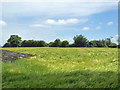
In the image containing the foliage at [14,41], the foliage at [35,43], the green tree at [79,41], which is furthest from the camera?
the foliage at [14,41]

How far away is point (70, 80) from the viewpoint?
5.07 meters

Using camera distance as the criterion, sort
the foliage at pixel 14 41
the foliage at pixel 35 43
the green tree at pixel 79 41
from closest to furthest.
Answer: the green tree at pixel 79 41 < the foliage at pixel 35 43 < the foliage at pixel 14 41

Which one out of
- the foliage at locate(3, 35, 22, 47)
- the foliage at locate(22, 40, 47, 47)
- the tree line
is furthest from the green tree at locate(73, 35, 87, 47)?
the foliage at locate(3, 35, 22, 47)

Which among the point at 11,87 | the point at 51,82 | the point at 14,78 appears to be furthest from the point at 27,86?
the point at 14,78

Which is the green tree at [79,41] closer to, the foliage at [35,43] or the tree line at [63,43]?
the tree line at [63,43]

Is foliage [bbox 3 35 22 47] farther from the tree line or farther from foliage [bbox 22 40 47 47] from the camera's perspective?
foliage [bbox 22 40 47 47]

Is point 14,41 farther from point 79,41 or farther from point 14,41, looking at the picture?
point 79,41

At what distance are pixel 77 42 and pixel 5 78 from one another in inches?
1095

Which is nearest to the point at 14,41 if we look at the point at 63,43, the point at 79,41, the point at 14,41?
the point at 14,41

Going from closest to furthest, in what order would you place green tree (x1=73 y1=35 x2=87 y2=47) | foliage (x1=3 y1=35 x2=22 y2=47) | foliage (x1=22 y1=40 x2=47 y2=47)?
green tree (x1=73 y1=35 x2=87 y2=47) < foliage (x1=22 y1=40 x2=47 y2=47) < foliage (x1=3 y1=35 x2=22 y2=47)

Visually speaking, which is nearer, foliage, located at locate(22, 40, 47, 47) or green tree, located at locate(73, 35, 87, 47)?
green tree, located at locate(73, 35, 87, 47)

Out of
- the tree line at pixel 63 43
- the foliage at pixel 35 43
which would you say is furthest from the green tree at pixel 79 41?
the foliage at pixel 35 43

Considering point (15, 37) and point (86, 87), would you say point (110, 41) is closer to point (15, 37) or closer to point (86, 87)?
point (15, 37)

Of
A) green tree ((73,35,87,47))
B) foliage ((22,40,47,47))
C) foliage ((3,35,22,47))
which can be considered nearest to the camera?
green tree ((73,35,87,47))
